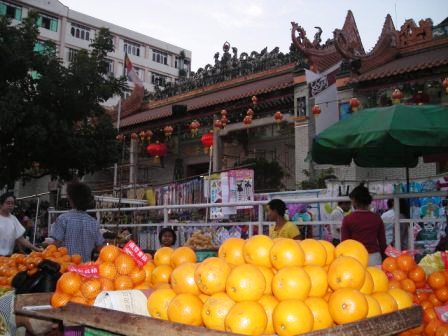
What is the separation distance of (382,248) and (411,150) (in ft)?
3.95

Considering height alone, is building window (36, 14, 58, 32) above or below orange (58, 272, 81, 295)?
above

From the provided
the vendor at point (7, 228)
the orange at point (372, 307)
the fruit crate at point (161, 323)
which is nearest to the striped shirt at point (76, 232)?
the vendor at point (7, 228)

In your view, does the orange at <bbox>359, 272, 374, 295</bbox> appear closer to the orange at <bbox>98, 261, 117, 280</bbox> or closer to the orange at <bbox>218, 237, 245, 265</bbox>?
the orange at <bbox>218, 237, 245, 265</bbox>

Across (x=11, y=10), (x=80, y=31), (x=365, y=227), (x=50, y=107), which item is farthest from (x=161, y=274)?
(x=80, y=31)

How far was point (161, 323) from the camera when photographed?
1731 mm

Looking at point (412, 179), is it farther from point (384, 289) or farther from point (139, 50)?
point (139, 50)

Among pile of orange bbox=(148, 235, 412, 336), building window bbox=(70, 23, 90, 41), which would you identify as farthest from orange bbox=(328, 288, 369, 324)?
building window bbox=(70, 23, 90, 41)

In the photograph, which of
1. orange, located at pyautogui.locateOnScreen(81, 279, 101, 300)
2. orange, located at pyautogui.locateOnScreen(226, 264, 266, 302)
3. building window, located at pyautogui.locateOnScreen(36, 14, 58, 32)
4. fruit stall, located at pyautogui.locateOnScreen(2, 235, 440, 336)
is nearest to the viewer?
fruit stall, located at pyautogui.locateOnScreen(2, 235, 440, 336)

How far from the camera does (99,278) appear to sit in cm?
256

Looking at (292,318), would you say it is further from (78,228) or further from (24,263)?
(78,228)

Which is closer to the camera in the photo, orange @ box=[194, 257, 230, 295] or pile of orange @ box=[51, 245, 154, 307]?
orange @ box=[194, 257, 230, 295]

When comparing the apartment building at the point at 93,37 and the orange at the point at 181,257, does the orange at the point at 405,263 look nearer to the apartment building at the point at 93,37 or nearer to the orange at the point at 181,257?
the orange at the point at 181,257

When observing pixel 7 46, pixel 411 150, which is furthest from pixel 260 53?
pixel 411 150

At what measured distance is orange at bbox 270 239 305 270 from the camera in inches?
81.0
